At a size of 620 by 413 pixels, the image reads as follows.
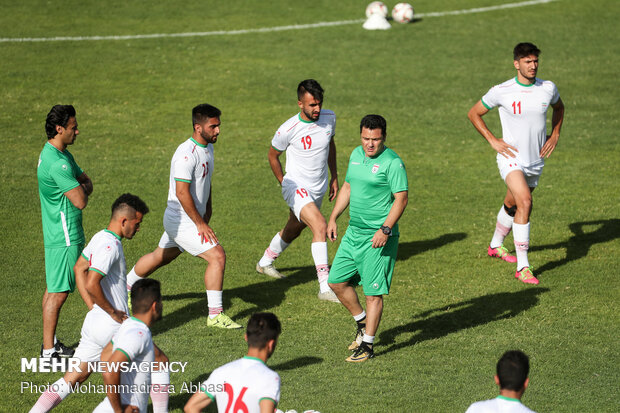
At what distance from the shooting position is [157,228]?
527 inches

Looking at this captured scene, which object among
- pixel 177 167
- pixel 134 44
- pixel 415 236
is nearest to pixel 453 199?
pixel 415 236

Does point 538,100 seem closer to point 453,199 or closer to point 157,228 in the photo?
point 453,199

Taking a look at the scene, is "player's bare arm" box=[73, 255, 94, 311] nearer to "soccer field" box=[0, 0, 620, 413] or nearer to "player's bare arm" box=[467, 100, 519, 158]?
"soccer field" box=[0, 0, 620, 413]

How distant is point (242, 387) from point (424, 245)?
786 cm

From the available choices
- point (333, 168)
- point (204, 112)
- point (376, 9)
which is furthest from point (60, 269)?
point (376, 9)

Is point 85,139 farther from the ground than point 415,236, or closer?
farther from the ground

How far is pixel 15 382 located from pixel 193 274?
12.2ft

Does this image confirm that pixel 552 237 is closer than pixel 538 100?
No

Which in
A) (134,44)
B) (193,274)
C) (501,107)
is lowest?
(193,274)

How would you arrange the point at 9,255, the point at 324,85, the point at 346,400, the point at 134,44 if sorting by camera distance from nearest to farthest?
1. the point at 346,400
2. the point at 9,255
3. the point at 324,85
4. the point at 134,44

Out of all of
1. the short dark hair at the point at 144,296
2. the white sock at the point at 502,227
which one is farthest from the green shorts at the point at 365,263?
the white sock at the point at 502,227

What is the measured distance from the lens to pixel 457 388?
26.6 feet

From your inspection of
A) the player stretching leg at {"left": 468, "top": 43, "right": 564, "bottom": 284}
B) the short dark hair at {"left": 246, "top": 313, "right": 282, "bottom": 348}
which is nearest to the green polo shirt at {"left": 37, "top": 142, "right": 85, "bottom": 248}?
the short dark hair at {"left": 246, "top": 313, "right": 282, "bottom": 348}

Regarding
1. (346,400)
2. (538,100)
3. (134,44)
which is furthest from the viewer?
(134,44)
